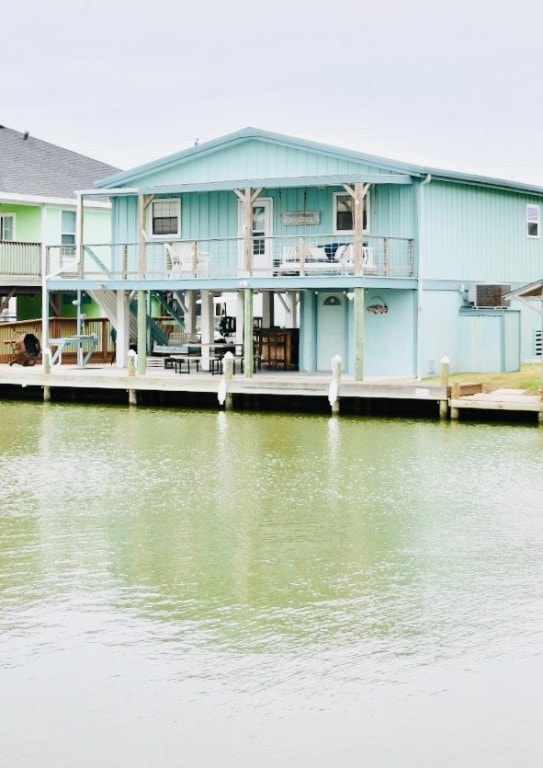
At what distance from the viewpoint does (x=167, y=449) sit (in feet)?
83.2

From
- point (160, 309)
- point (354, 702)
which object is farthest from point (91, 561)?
point (160, 309)

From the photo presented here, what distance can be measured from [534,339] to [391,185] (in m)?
6.88

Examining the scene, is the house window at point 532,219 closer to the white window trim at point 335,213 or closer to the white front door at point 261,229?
the white window trim at point 335,213

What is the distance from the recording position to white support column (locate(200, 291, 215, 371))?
35.6 meters

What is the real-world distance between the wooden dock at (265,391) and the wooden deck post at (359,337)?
1.70 ft

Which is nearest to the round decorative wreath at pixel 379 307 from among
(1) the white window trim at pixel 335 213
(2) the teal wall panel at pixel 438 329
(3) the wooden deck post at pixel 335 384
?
(2) the teal wall panel at pixel 438 329

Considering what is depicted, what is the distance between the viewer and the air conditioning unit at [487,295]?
34.9 meters

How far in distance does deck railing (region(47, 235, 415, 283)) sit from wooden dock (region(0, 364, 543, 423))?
263 cm

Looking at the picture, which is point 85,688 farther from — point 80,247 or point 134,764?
point 80,247

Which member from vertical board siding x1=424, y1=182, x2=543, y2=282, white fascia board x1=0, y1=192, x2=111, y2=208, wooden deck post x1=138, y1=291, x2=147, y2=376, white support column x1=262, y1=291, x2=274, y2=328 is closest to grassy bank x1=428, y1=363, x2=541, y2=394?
vertical board siding x1=424, y1=182, x2=543, y2=282

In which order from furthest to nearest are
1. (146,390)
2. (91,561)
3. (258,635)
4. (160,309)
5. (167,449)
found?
(160,309) < (146,390) < (167,449) < (91,561) < (258,635)

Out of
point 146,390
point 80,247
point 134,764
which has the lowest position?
point 134,764

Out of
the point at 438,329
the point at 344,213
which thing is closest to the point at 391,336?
the point at 438,329

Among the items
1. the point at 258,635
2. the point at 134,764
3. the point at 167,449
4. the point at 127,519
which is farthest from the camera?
the point at 167,449
